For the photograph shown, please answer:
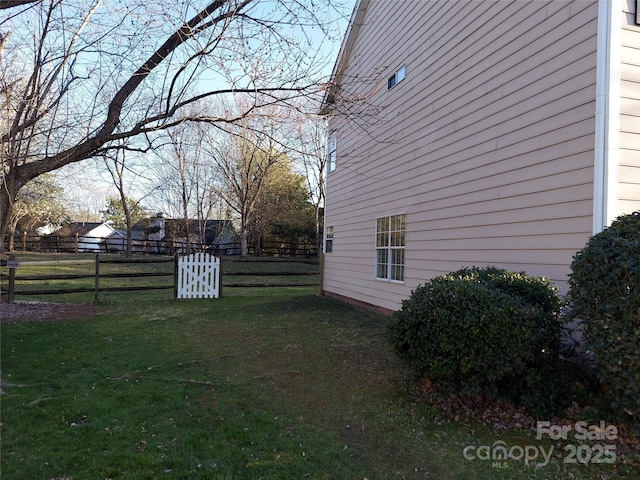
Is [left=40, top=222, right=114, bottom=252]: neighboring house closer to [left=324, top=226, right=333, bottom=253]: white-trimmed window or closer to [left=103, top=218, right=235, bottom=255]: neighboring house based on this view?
[left=103, top=218, right=235, bottom=255]: neighboring house

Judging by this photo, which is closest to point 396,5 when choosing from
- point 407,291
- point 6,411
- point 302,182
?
point 407,291

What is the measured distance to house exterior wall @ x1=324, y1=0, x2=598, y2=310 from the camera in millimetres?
4246

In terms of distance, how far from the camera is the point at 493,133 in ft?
17.6

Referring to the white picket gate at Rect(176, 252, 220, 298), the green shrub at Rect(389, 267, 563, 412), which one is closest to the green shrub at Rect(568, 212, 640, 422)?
the green shrub at Rect(389, 267, 563, 412)

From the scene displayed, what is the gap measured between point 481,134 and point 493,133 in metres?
0.25

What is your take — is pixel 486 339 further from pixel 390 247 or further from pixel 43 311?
pixel 43 311

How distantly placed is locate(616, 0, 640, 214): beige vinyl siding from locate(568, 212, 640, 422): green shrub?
91 cm

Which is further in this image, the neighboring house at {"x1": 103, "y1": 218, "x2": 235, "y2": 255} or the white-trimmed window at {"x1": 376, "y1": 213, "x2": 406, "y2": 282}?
the neighboring house at {"x1": 103, "y1": 218, "x2": 235, "y2": 255}

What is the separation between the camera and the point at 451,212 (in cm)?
621

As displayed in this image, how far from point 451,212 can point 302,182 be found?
22.2 m

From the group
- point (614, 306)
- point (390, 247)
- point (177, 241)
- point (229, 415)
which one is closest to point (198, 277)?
point (390, 247)

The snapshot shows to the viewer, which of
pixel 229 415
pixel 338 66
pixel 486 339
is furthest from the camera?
pixel 338 66

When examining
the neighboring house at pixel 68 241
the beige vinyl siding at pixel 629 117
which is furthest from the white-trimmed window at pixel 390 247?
the neighboring house at pixel 68 241

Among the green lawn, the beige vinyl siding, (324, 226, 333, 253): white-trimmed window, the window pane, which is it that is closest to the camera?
the green lawn
